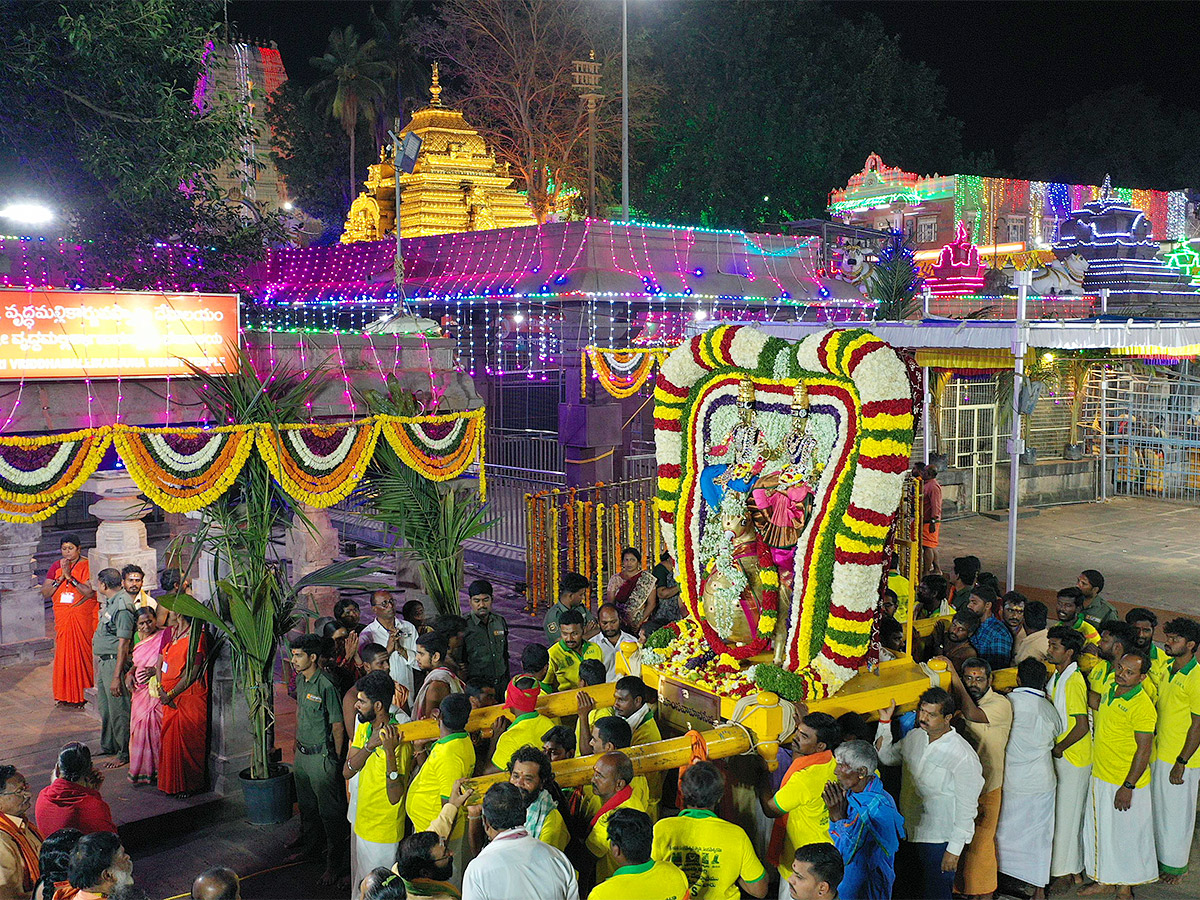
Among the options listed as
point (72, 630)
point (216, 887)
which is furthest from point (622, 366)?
point (216, 887)

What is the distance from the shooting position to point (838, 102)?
34.4m

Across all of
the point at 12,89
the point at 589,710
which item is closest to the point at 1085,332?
the point at 589,710

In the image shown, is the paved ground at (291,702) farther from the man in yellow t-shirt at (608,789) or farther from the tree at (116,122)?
the tree at (116,122)

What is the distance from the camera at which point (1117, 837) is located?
6.76 metres

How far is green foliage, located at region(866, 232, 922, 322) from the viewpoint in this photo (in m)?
18.4

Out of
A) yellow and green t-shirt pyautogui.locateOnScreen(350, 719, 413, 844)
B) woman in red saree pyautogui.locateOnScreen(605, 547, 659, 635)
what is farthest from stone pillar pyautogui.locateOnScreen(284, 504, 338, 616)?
yellow and green t-shirt pyautogui.locateOnScreen(350, 719, 413, 844)

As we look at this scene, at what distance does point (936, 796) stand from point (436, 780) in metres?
2.83

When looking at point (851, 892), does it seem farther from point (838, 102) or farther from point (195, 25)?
point (838, 102)

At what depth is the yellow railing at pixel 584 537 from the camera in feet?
42.9

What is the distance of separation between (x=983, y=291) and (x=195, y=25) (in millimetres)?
17096

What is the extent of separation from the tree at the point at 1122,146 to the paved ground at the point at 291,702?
82.5 feet

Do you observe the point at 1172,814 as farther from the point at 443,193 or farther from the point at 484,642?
the point at 443,193

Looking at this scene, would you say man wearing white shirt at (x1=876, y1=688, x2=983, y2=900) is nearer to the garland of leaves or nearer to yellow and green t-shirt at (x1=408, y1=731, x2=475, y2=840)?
yellow and green t-shirt at (x1=408, y1=731, x2=475, y2=840)

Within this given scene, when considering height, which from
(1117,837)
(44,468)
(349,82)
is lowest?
(1117,837)
